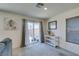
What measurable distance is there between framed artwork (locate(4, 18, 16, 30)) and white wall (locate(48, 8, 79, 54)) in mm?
1509

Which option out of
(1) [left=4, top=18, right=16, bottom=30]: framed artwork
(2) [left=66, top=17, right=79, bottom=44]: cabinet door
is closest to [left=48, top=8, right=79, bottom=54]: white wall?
(2) [left=66, top=17, right=79, bottom=44]: cabinet door

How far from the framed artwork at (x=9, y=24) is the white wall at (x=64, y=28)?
4.95 feet

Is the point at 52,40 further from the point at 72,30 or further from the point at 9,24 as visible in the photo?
the point at 9,24

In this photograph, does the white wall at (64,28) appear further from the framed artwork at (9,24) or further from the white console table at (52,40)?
the framed artwork at (9,24)

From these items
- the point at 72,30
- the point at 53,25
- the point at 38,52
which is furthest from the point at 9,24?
the point at 72,30

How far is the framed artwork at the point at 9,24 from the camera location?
2.66 m

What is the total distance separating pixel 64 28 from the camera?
318 centimetres

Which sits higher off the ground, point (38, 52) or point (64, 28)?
point (64, 28)

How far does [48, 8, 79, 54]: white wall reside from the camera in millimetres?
2710

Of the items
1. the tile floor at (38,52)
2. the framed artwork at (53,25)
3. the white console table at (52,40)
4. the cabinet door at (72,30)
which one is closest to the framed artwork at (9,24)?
the tile floor at (38,52)

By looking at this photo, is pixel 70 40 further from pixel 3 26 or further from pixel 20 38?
pixel 3 26

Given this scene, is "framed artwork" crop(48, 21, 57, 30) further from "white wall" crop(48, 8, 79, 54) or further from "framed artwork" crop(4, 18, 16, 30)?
"framed artwork" crop(4, 18, 16, 30)

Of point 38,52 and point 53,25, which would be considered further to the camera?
point 53,25

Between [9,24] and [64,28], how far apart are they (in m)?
1.83
